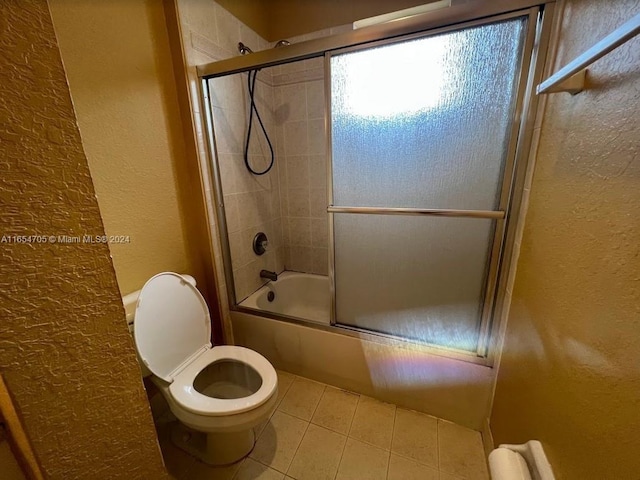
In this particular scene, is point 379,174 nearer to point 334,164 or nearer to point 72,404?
point 334,164

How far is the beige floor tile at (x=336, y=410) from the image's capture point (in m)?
1.36

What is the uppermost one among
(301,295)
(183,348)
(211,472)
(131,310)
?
(131,310)

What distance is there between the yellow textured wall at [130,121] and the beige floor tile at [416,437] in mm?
1393

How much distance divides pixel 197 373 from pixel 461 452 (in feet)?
4.10

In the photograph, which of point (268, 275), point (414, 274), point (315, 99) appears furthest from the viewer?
point (268, 275)

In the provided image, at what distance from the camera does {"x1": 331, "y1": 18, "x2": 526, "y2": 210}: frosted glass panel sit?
38.3 inches

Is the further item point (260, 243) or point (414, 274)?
point (260, 243)

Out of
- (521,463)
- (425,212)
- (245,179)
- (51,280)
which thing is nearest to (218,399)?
(51,280)

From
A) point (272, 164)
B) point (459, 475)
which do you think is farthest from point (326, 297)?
point (459, 475)

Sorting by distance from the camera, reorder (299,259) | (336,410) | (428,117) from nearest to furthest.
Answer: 1. (428,117)
2. (336,410)
3. (299,259)

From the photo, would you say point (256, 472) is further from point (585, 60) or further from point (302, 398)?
point (585, 60)

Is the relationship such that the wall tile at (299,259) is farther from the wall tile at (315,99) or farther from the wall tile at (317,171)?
the wall tile at (315,99)

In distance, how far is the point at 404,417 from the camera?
1.38 meters

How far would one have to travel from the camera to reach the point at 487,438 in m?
1.21
